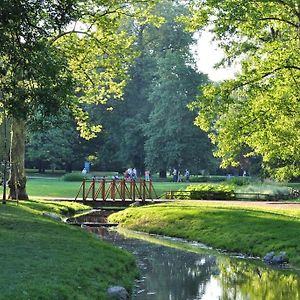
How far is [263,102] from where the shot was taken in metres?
25.8

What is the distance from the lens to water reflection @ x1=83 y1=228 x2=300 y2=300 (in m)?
14.4

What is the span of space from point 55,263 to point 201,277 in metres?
4.86

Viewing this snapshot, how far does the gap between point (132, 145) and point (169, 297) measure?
220 feet

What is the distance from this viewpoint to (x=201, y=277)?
1658 cm

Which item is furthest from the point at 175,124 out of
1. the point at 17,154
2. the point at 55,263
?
the point at 55,263

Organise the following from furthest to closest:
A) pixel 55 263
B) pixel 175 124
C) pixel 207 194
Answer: pixel 175 124 < pixel 207 194 < pixel 55 263

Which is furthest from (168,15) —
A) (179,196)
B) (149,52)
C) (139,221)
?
(139,221)

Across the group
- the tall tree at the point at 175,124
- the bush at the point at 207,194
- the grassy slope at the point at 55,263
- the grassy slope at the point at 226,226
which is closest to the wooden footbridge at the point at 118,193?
the bush at the point at 207,194

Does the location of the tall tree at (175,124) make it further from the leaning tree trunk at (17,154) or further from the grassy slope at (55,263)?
the grassy slope at (55,263)

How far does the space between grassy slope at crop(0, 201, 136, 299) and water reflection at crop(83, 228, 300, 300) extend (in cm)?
89

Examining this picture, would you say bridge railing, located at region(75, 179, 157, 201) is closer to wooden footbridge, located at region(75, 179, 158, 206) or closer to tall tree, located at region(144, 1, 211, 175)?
wooden footbridge, located at region(75, 179, 158, 206)

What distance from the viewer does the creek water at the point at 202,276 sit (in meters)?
Result: 14.4

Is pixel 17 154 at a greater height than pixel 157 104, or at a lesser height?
lesser

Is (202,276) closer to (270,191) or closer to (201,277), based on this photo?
(201,277)
